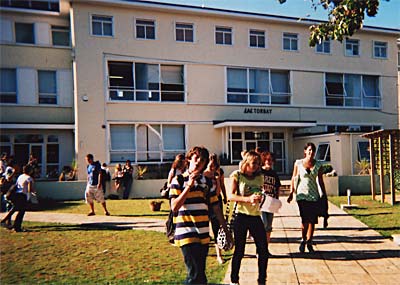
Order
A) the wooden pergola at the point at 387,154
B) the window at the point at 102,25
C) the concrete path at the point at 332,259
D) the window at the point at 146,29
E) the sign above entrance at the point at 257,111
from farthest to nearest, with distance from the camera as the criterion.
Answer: the sign above entrance at the point at 257,111 < the window at the point at 146,29 < the window at the point at 102,25 < the wooden pergola at the point at 387,154 < the concrete path at the point at 332,259

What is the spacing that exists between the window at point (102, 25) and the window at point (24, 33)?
3780 millimetres

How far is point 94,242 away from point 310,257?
414 centimetres

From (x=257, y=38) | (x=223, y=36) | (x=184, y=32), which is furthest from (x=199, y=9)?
(x=257, y=38)

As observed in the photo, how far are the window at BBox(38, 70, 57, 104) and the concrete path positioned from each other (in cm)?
1632

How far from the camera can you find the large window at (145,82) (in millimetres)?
19984

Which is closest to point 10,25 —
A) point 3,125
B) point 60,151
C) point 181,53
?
point 3,125

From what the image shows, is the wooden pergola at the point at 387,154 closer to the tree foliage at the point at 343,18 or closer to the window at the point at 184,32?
the tree foliage at the point at 343,18

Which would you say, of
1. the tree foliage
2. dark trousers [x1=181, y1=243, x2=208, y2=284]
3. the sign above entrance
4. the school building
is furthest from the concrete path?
the sign above entrance

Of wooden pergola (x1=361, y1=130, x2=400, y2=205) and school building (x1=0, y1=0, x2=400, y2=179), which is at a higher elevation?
school building (x1=0, y1=0, x2=400, y2=179)

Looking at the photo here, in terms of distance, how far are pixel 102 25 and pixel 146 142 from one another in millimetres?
6489

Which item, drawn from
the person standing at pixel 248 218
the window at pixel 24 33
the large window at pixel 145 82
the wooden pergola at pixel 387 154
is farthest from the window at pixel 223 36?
the person standing at pixel 248 218

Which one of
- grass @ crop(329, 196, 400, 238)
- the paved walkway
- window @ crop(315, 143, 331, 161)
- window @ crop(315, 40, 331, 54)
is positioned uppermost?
window @ crop(315, 40, 331, 54)

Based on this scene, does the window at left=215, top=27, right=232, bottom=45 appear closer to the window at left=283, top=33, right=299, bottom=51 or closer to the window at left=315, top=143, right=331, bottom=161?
the window at left=283, top=33, right=299, bottom=51

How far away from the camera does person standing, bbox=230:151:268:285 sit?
4641 millimetres
